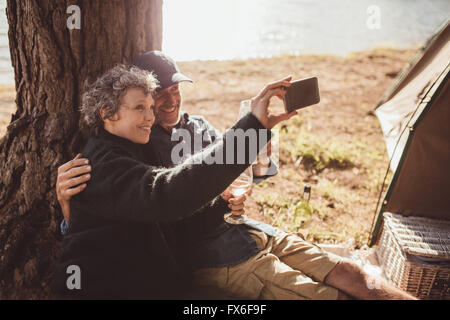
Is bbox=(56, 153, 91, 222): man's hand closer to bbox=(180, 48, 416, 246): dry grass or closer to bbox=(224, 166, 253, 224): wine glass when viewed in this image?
bbox=(224, 166, 253, 224): wine glass

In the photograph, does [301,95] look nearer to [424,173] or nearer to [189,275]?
[189,275]

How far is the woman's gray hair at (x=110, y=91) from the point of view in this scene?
1.96 meters

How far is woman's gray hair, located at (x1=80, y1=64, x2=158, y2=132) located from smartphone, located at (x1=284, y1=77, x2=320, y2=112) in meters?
0.79

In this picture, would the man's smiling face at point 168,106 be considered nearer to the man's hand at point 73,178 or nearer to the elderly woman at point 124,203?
the elderly woman at point 124,203

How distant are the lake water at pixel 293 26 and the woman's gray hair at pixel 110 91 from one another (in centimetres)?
511

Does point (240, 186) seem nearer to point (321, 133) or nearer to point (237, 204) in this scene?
point (237, 204)

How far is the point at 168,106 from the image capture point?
2.58 metres

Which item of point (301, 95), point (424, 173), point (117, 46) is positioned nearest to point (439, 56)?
point (424, 173)

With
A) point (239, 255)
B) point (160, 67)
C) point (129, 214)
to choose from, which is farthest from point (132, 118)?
point (239, 255)

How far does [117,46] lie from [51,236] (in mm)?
1412

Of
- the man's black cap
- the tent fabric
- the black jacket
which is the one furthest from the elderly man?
the tent fabric

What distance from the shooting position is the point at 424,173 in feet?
10.5

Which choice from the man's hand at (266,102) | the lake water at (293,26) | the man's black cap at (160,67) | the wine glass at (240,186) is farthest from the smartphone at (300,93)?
the lake water at (293,26)

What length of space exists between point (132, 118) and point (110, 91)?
0.67 feet
